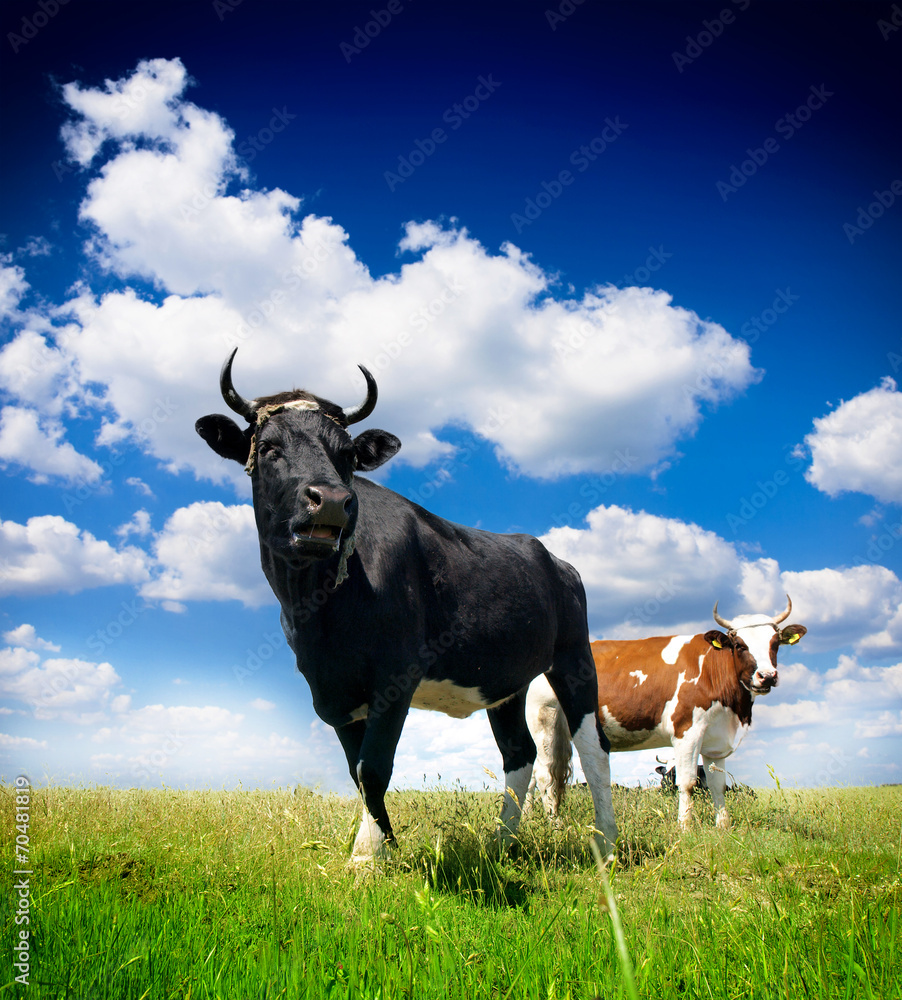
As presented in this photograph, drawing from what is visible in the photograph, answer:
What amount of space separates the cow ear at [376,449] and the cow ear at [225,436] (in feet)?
3.02

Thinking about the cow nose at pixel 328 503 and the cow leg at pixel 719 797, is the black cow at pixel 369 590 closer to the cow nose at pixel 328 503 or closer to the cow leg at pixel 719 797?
the cow nose at pixel 328 503

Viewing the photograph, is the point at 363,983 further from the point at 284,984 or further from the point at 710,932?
the point at 710,932

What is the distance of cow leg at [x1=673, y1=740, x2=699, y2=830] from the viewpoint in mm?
9987

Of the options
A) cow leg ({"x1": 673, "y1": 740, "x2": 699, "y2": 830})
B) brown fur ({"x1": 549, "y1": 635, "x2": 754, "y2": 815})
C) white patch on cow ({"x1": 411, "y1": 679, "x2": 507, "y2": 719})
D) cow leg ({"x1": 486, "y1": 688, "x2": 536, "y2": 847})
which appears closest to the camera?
white patch on cow ({"x1": 411, "y1": 679, "x2": 507, "y2": 719})

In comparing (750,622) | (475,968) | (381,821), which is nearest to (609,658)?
(750,622)

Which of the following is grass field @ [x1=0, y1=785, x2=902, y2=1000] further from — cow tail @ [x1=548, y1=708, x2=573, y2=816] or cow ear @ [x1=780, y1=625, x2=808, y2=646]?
cow ear @ [x1=780, y1=625, x2=808, y2=646]

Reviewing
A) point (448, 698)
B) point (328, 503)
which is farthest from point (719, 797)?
point (328, 503)

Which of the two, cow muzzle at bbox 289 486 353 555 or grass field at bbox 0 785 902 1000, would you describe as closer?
grass field at bbox 0 785 902 1000

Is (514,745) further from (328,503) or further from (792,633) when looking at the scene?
(792,633)

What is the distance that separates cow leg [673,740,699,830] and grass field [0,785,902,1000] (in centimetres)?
390

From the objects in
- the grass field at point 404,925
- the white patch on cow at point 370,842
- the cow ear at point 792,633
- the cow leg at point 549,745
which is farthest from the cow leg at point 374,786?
the cow ear at point 792,633

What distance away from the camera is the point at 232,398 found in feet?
17.8

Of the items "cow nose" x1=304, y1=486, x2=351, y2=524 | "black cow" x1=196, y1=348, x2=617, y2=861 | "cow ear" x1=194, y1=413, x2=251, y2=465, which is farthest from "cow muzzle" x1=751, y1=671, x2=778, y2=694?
"cow ear" x1=194, y1=413, x2=251, y2=465

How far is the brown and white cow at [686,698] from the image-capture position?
10555 millimetres
